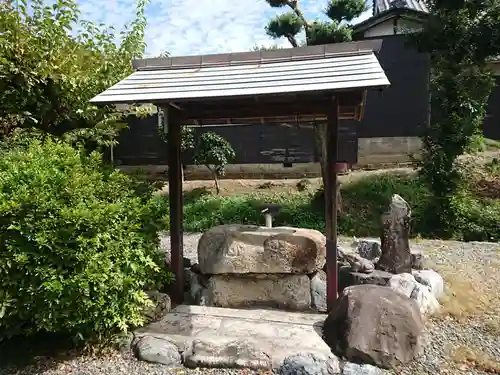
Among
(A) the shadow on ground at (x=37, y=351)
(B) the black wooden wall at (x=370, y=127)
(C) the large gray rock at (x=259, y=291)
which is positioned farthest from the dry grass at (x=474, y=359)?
(B) the black wooden wall at (x=370, y=127)

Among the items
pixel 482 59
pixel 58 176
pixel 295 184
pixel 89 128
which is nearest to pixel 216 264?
pixel 58 176

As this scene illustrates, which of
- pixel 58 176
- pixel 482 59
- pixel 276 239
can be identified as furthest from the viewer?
pixel 482 59

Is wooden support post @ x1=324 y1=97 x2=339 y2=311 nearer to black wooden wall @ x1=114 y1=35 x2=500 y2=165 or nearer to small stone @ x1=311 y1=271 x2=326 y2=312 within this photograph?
small stone @ x1=311 y1=271 x2=326 y2=312

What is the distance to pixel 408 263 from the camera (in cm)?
490

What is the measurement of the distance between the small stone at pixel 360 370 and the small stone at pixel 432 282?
1832 millimetres

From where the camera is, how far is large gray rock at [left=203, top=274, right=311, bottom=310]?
15.0 ft

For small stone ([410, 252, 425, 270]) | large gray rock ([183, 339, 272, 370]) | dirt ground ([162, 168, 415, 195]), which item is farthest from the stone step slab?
dirt ground ([162, 168, 415, 195])

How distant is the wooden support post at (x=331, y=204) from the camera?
4195mm

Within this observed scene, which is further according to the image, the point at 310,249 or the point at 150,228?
the point at 310,249

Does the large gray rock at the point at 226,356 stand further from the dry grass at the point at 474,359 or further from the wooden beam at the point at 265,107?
the wooden beam at the point at 265,107

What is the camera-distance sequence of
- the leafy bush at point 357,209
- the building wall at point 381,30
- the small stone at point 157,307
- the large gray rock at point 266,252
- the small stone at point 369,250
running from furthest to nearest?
the building wall at point 381,30, the leafy bush at point 357,209, the small stone at point 369,250, the large gray rock at point 266,252, the small stone at point 157,307

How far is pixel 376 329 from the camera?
11.2 feet

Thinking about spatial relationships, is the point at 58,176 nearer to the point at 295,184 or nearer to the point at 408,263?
the point at 408,263

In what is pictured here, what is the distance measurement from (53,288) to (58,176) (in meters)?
1.02
